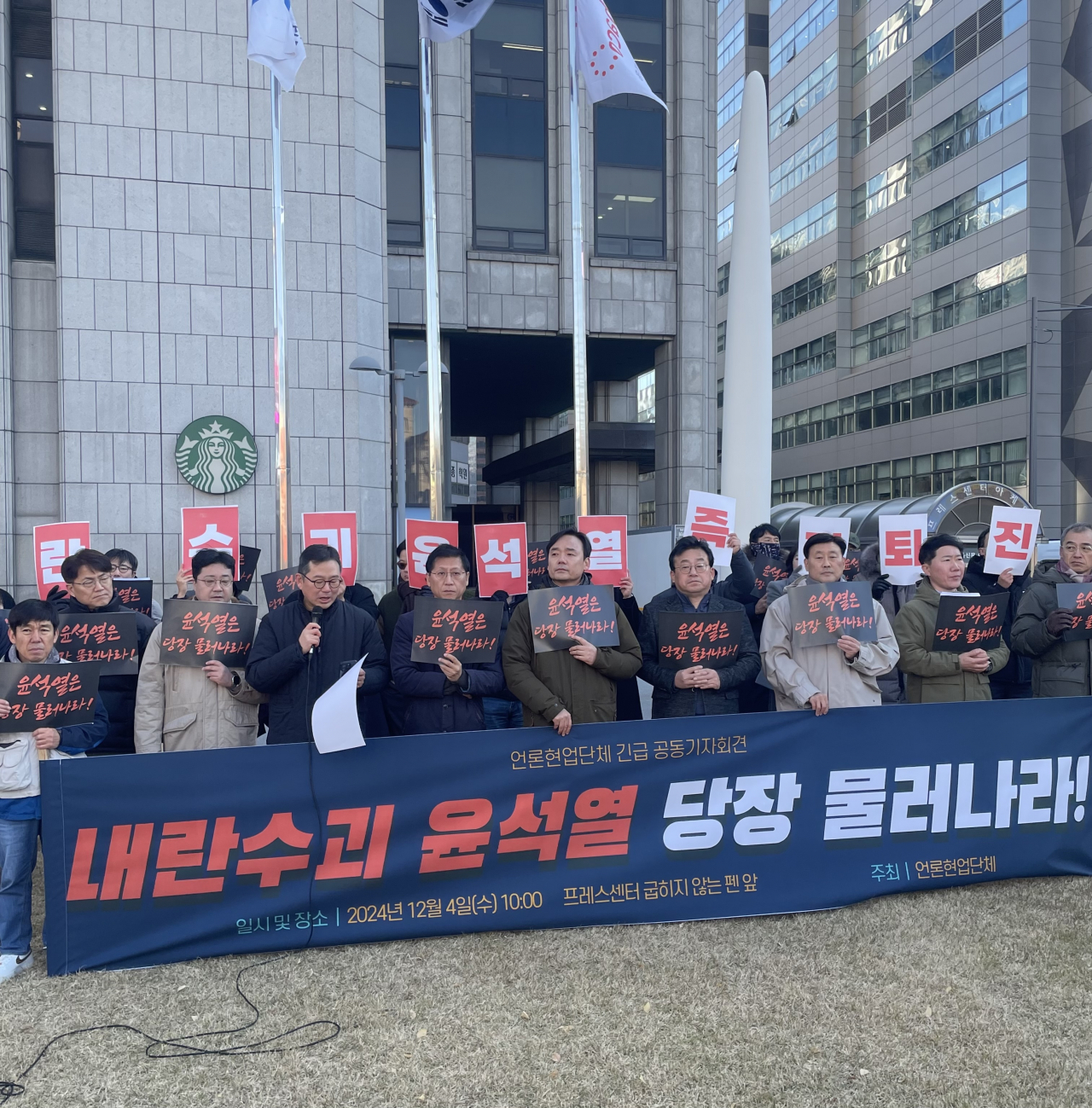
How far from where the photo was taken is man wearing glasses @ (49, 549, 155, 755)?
17.9ft

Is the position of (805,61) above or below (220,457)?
above

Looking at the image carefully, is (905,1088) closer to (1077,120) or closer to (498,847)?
(498,847)

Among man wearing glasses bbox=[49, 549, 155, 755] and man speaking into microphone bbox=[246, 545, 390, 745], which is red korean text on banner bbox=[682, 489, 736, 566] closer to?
man speaking into microphone bbox=[246, 545, 390, 745]

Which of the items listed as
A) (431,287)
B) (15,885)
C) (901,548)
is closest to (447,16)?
(431,287)

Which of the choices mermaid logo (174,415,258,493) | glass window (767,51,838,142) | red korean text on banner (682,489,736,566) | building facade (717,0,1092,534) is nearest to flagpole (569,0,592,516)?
red korean text on banner (682,489,736,566)

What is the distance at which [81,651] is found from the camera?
17.2 ft

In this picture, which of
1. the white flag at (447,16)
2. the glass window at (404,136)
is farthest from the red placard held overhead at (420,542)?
the glass window at (404,136)

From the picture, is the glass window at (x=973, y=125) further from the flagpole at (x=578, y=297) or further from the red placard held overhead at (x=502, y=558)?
the red placard held overhead at (x=502, y=558)

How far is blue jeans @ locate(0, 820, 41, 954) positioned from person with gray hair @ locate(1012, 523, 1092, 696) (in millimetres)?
5918

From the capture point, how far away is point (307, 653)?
4.76 metres

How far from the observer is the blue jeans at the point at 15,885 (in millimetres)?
4398

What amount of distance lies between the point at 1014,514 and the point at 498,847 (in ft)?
15.3

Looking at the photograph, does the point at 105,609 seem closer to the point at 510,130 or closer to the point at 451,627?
the point at 451,627

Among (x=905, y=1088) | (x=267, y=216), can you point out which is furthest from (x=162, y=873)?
(x=267, y=216)
